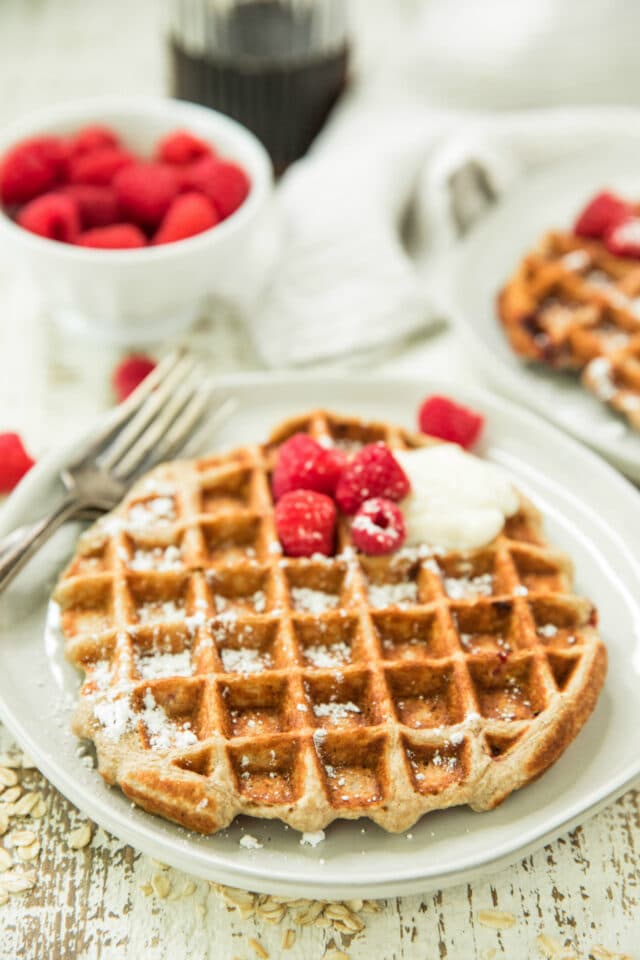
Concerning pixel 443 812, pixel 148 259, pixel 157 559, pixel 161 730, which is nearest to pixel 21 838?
pixel 161 730

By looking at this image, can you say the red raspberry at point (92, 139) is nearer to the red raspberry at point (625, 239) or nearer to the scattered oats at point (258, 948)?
the red raspberry at point (625, 239)

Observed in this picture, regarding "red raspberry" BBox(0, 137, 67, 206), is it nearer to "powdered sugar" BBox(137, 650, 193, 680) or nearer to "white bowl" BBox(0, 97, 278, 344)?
"white bowl" BBox(0, 97, 278, 344)

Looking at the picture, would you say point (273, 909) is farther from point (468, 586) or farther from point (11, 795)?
point (468, 586)

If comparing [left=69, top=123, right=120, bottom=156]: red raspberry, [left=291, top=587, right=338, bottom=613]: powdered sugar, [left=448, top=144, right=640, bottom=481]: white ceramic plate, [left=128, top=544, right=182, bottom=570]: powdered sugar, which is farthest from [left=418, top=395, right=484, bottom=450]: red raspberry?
[left=69, top=123, right=120, bottom=156]: red raspberry

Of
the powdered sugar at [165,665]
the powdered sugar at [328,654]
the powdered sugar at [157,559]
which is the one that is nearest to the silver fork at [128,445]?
the powdered sugar at [157,559]

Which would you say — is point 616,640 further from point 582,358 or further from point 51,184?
point 51,184
